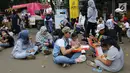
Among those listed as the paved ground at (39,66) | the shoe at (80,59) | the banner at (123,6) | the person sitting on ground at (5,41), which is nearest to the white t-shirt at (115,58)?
the paved ground at (39,66)

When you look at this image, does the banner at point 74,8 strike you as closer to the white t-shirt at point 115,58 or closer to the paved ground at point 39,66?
Answer: the paved ground at point 39,66

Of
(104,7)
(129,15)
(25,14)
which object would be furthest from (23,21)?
(129,15)

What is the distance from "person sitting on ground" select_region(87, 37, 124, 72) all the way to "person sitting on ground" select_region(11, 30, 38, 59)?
8.28ft

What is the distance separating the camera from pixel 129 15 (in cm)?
1652

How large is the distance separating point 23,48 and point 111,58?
3.42 m

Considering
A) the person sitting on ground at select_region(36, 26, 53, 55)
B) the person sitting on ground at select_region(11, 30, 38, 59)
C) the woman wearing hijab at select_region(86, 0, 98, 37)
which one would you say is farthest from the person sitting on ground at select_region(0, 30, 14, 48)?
the woman wearing hijab at select_region(86, 0, 98, 37)

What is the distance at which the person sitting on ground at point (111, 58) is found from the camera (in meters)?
6.87

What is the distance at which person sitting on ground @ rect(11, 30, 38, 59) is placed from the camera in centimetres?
876

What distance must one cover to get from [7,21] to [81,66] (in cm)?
1555

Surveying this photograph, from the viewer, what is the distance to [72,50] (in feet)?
26.2

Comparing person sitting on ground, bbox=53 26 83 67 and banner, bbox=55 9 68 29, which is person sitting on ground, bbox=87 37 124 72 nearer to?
person sitting on ground, bbox=53 26 83 67

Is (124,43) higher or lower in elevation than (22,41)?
lower

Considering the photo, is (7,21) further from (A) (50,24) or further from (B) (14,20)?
(A) (50,24)

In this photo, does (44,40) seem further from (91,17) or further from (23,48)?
(91,17)
